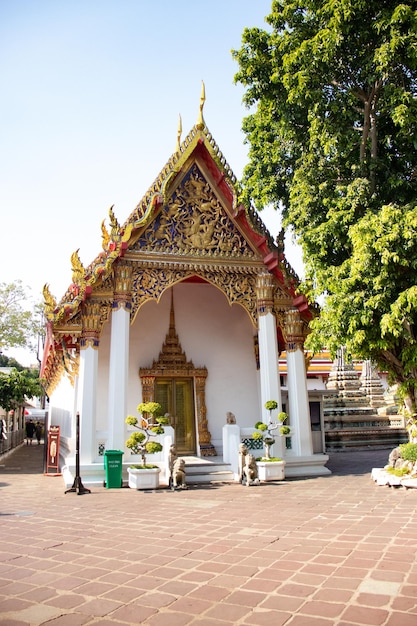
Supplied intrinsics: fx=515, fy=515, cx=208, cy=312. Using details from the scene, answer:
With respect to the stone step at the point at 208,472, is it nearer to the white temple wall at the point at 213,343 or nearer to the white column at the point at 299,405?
the white column at the point at 299,405

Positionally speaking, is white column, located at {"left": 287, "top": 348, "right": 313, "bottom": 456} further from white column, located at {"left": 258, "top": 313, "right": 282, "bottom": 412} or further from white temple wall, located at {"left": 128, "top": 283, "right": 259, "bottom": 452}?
white temple wall, located at {"left": 128, "top": 283, "right": 259, "bottom": 452}

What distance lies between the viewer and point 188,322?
13.6 metres

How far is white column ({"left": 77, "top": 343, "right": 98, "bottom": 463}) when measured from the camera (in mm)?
10117

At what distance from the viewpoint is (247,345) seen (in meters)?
13.8

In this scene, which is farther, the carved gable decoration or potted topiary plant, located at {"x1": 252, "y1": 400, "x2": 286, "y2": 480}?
the carved gable decoration

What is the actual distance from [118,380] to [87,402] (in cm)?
74

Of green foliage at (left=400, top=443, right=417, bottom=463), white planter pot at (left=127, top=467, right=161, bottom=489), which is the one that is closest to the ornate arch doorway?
white planter pot at (left=127, top=467, right=161, bottom=489)

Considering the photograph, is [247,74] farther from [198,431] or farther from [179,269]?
[198,431]

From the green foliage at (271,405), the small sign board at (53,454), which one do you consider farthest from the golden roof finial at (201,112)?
the small sign board at (53,454)

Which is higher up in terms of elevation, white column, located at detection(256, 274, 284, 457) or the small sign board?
white column, located at detection(256, 274, 284, 457)

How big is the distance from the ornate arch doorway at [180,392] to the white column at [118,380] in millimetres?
2168

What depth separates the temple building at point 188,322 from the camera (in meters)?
10.5

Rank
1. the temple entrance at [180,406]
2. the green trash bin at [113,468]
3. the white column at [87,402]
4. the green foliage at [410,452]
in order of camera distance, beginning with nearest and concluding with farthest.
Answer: the green foliage at [410,452] → the green trash bin at [113,468] → the white column at [87,402] → the temple entrance at [180,406]

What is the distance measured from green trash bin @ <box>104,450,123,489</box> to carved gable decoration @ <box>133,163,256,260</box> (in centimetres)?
426
